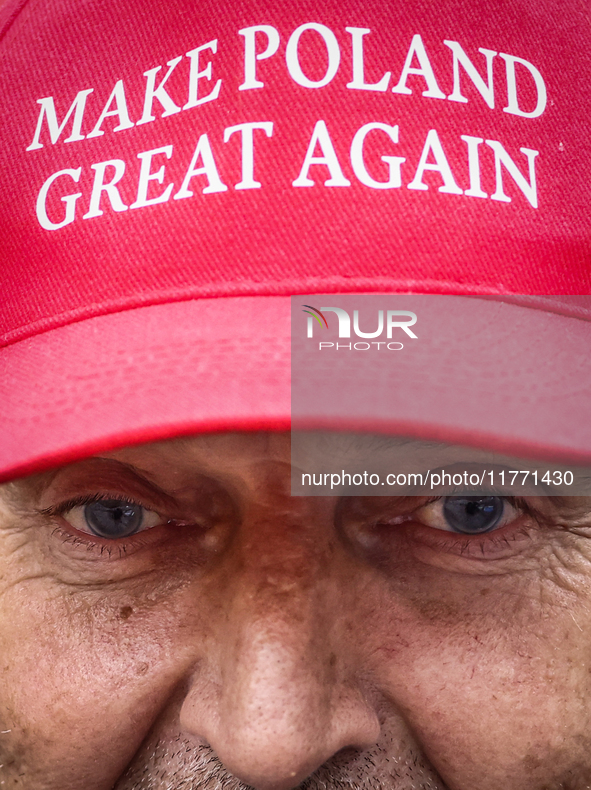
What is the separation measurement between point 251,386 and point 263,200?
7.3 inches

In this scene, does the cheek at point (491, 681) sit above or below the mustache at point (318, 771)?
above

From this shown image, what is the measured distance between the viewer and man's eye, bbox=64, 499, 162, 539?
1076mm

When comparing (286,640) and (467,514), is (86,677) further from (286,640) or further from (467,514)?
(467,514)

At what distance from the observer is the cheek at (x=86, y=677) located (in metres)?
1.01

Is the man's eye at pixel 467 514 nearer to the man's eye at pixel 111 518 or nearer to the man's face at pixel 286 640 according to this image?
the man's face at pixel 286 640

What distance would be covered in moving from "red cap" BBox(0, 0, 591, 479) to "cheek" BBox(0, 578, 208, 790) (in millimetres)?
318

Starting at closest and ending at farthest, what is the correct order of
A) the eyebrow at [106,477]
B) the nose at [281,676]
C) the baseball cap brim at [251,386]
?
the baseball cap brim at [251,386]
the nose at [281,676]
the eyebrow at [106,477]

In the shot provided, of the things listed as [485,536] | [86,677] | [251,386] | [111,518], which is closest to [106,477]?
[111,518]

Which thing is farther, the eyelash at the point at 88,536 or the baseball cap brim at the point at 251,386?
the eyelash at the point at 88,536

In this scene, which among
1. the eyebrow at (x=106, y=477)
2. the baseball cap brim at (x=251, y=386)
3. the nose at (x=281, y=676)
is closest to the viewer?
the baseball cap brim at (x=251, y=386)

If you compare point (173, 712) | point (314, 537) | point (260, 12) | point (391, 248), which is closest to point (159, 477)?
point (314, 537)

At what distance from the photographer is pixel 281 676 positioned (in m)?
0.90

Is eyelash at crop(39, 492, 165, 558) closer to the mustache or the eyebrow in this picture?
the eyebrow

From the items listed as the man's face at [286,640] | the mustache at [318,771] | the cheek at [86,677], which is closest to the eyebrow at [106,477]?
the man's face at [286,640]
